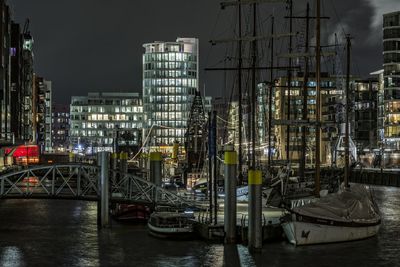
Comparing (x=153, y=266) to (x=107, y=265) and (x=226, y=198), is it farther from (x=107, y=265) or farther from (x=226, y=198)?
(x=226, y=198)

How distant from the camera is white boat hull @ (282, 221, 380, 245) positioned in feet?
141

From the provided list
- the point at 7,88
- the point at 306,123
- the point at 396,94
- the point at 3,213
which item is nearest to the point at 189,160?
the point at 3,213

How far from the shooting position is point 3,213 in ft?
225

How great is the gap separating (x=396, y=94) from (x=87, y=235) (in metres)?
148

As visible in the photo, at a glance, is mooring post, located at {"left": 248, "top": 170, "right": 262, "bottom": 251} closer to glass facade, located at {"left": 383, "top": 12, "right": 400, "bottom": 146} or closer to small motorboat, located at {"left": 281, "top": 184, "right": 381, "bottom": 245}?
small motorboat, located at {"left": 281, "top": 184, "right": 381, "bottom": 245}

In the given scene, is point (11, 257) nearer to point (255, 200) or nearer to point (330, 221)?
point (255, 200)

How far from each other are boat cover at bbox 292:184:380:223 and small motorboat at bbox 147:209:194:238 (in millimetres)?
7666

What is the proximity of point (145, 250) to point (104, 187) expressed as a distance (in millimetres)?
9270

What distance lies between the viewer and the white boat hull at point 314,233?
1695 inches

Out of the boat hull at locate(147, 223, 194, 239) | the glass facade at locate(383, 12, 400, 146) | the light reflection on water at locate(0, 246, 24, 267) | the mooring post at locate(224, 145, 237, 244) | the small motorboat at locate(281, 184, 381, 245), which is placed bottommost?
the light reflection on water at locate(0, 246, 24, 267)

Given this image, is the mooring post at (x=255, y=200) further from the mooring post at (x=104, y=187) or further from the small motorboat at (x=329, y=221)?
the mooring post at (x=104, y=187)

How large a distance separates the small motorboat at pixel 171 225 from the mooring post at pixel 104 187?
4.30m

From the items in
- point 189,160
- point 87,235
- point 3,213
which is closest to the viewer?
point 87,235

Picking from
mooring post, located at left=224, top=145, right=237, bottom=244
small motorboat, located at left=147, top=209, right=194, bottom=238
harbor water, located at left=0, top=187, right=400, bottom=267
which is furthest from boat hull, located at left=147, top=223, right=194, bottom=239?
mooring post, located at left=224, top=145, right=237, bottom=244
